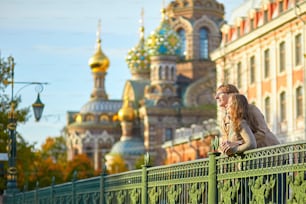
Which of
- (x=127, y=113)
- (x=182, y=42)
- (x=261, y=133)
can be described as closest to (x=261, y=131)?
(x=261, y=133)

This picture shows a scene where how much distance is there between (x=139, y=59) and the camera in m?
118

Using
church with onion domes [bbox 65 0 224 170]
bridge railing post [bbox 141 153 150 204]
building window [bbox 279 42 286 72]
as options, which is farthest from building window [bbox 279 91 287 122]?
church with onion domes [bbox 65 0 224 170]

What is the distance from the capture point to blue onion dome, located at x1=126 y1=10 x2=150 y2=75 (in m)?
118

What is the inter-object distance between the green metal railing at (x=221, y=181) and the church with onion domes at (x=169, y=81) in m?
84.5

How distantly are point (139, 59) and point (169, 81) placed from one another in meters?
12.6

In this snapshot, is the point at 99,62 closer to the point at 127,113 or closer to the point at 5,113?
the point at 127,113

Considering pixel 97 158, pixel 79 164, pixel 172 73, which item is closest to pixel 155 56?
pixel 172 73

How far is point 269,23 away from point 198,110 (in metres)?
57.7

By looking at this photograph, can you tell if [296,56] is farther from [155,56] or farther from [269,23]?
[155,56]

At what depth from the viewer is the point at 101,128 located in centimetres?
12688

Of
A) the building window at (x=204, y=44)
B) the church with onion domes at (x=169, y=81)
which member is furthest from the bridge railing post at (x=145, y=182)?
the building window at (x=204, y=44)

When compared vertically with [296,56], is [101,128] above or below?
above

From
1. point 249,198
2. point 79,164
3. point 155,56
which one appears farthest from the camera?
→ point 155,56

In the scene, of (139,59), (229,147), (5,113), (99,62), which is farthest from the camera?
(99,62)
